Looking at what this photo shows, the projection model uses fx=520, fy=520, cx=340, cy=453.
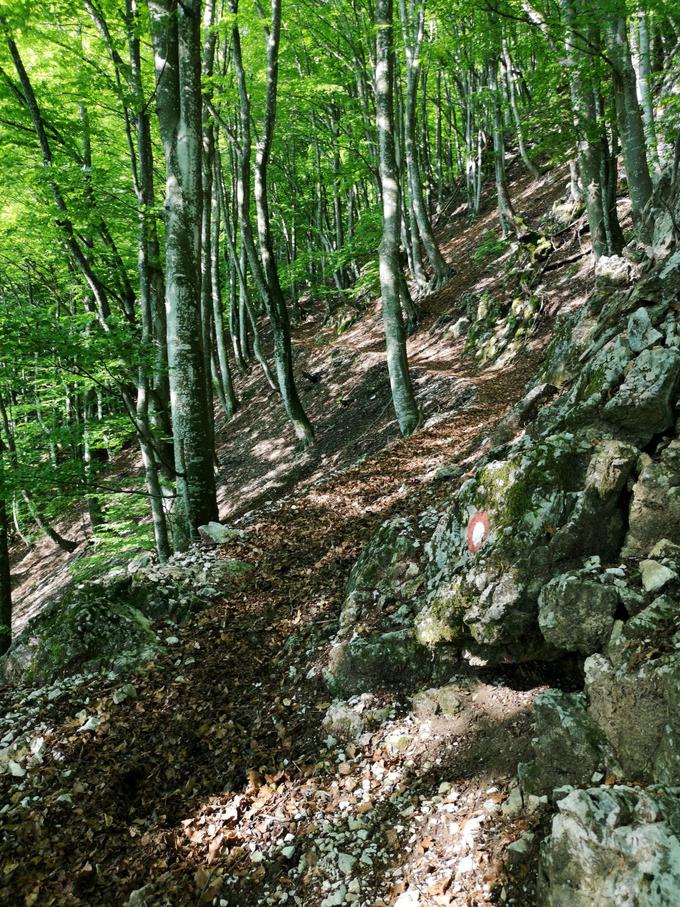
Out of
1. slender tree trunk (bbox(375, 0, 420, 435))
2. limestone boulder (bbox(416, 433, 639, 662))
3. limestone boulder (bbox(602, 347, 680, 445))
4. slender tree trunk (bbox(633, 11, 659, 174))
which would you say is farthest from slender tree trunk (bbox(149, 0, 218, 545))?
slender tree trunk (bbox(633, 11, 659, 174))

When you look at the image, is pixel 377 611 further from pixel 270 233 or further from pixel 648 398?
pixel 270 233

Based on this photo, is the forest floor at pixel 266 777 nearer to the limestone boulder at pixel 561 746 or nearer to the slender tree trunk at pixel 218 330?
the limestone boulder at pixel 561 746

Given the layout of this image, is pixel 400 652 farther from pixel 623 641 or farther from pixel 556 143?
pixel 556 143

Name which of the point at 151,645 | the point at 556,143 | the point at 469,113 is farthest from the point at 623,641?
the point at 469,113

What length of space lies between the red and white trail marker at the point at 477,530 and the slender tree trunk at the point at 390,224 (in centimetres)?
543

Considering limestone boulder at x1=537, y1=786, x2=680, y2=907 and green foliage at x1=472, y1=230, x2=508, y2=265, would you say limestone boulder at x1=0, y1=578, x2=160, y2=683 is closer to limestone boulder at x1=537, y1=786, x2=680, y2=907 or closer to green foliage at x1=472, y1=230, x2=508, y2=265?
limestone boulder at x1=537, y1=786, x2=680, y2=907

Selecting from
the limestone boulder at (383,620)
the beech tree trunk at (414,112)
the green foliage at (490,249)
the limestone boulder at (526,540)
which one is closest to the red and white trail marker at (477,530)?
the limestone boulder at (526,540)

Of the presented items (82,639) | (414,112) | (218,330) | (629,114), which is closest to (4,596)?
(82,639)

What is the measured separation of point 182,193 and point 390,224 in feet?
12.9

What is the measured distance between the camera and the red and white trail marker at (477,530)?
12.8 ft

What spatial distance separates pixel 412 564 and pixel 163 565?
9.61 feet

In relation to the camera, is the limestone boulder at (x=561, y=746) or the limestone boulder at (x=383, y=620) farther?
the limestone boulder at (x=383, y=620)

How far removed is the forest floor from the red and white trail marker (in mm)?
892

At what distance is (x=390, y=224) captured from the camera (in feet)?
29.9
